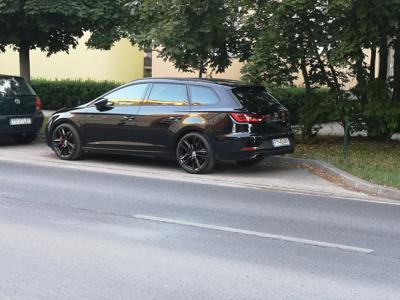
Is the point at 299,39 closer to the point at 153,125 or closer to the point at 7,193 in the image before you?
the point at 153,125

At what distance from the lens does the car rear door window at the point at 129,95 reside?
37.3 feet

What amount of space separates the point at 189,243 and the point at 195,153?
14.7 ft

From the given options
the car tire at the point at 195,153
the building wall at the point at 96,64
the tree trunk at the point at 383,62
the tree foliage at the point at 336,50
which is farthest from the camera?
the building wall at the point at 96,64

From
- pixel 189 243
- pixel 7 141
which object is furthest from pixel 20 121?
pixel 189 243

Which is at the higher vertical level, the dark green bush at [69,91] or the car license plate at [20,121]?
the dark green bush at [69,91]

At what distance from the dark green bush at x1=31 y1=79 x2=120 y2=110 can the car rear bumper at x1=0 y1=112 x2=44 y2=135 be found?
933 cm

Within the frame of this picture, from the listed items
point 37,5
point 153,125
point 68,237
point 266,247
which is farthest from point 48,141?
point 266,247

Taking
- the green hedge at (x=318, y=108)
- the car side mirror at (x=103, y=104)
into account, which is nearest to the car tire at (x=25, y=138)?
the car side mirror at (x=103, y=104)

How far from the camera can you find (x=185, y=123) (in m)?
10.7

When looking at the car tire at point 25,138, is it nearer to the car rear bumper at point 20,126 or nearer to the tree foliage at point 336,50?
the car rear bumper at point 20,126

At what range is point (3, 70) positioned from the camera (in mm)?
29750

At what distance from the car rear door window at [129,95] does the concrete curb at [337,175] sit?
262 centimetres

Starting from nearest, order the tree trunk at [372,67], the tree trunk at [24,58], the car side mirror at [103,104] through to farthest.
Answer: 1. the car side mirror at [103,104]
2. the tree trunk at [372,67]
3. the tree trunk at [24,58]

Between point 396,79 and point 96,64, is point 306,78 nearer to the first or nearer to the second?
point 396,79
